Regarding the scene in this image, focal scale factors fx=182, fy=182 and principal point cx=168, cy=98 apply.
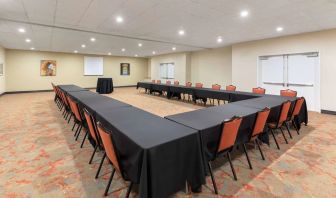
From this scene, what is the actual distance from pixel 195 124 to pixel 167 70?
12277 millimetres

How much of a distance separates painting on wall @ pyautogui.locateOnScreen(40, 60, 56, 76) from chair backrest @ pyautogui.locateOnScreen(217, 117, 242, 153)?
44.8 feet

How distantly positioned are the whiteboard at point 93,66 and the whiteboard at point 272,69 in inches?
456

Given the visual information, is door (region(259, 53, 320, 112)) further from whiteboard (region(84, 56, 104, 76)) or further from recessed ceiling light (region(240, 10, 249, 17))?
whiteboard (region(84, 56, 104, 76))

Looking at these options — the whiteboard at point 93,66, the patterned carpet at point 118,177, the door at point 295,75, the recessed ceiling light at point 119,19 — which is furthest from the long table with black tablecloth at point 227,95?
the whiteboard at point 93,66

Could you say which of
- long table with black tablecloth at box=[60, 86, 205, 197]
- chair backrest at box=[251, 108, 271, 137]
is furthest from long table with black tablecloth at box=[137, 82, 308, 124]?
long table with black tablecloth at box=[60, 86, 205, 197]

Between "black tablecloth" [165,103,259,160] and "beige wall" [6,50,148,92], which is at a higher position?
"beige wall" [6,50,148,92]

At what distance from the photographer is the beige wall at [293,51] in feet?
19.4

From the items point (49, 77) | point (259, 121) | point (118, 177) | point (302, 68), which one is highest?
point (49, 77)

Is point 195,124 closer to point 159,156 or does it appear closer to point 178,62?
point 159,156

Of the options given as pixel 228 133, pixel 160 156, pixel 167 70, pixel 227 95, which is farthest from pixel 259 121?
pixel 167 70

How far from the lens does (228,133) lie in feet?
6.83

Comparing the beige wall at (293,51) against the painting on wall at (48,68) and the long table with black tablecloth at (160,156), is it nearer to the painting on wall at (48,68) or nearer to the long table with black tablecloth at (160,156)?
the long table with black tablecloth at (160,156)

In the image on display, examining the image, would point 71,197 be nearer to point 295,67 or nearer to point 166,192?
point 166,192

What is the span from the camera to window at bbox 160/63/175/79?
13.8 metres
